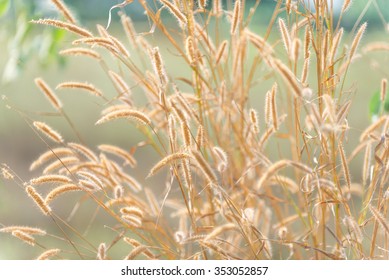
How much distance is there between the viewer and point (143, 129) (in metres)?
1.41

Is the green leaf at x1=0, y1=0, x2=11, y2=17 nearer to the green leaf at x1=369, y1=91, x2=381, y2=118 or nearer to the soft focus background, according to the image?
the soft focus background

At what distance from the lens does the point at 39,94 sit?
503cm

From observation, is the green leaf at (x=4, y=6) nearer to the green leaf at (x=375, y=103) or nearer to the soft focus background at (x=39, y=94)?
the soft focus background at (x=39, y=94)

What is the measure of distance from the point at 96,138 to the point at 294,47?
3.18 meters

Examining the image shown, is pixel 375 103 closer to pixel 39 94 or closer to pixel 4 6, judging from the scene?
pixel 4 6

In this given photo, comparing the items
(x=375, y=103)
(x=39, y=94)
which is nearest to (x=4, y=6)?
(x=375, y=103)

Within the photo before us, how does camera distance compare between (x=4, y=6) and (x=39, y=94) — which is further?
(x=39, y=94)

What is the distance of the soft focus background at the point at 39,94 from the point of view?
1.83 m

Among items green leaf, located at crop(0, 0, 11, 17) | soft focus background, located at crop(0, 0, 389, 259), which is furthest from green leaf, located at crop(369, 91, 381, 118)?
green leaf, located at crop(0, 0, 11, 17)

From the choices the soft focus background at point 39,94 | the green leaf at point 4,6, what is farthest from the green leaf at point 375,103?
the green leaf at point 4,6

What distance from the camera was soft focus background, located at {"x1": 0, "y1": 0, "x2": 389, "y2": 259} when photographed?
6.01 ft

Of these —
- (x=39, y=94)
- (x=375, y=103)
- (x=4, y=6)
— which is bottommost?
(x=39, y=94)
